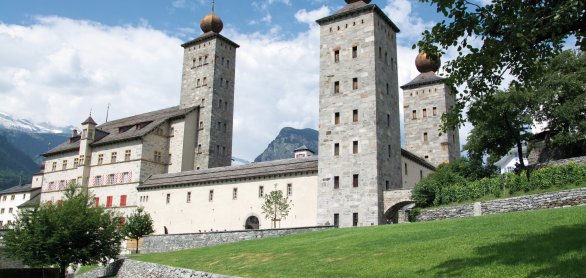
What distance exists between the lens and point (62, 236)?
113 ft

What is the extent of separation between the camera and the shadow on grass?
37.2ft

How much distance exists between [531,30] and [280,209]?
33.5 metres

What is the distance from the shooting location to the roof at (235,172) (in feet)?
149

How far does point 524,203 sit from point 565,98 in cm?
Result: 1553

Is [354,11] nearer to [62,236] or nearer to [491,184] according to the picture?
[491,184]

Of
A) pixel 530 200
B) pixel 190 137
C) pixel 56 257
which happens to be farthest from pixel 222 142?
pixel 530 200

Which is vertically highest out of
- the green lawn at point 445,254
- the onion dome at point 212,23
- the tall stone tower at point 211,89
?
the onion dome at point 212,23

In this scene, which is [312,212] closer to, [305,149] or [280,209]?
[280,209]

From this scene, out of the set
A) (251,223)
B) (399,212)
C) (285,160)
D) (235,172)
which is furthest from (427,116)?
(251,223)

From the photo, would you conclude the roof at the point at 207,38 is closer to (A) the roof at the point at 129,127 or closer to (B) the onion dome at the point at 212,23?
(B) the onion dome at the point at 212,23

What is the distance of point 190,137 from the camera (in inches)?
2489

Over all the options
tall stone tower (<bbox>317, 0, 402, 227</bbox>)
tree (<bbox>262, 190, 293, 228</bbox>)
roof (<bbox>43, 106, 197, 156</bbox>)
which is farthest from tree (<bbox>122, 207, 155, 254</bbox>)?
tall stone tower (<bbox>317, 0, 402, 227</bbox>)

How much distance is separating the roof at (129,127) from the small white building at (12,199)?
30125 millimetres

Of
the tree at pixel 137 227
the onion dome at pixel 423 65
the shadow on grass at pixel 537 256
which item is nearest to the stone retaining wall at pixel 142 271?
the shadow on grass at pixel 537 256
